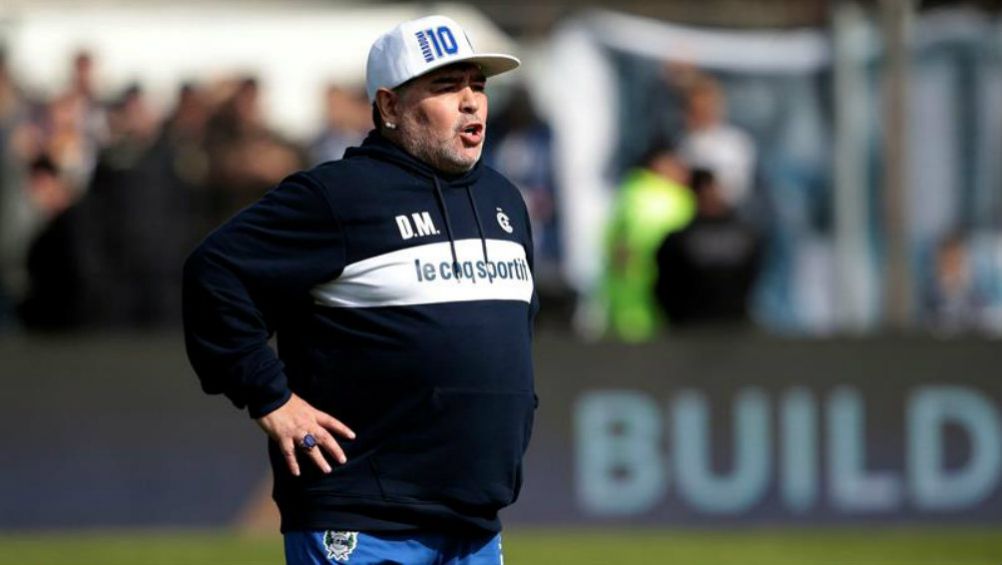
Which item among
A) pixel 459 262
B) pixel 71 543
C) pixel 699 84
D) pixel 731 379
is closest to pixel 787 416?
pixel 731 379

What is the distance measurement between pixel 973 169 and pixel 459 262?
9.02 meters

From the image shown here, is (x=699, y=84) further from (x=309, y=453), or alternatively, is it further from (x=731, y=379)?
(x=309, y=453)

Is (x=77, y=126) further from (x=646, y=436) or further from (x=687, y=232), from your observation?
(x=646, y=436)

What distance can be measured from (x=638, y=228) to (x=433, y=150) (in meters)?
8.66

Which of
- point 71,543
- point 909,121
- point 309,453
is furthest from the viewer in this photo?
point 909,121

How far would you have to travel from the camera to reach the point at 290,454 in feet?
17.3

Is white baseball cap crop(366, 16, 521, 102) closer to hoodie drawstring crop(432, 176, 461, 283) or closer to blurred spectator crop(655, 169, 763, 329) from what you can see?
hoodie drawstring crop(432, 176, 461, 283)

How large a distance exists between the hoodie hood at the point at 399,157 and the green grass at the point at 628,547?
598 cm

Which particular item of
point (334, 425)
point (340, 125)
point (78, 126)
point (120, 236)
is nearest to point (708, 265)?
point (340, 125)

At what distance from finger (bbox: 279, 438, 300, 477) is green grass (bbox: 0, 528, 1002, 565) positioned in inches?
236

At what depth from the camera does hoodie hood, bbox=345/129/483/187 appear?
547 centimetres

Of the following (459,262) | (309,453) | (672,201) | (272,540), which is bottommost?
(272,540)

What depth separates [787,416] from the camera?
513 inches

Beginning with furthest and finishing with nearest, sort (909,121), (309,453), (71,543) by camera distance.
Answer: (909,121) → (71,543) → (309,453)
